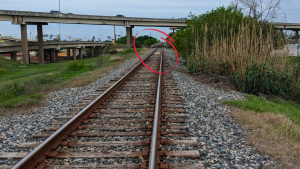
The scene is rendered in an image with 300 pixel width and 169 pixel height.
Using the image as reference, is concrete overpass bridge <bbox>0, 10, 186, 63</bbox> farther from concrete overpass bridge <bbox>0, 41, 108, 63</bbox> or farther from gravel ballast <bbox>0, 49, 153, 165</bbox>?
gravel ballast <bbox>0, 49, 153, 165</bbox>

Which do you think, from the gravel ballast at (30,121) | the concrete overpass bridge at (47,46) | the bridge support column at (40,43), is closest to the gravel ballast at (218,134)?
the gravel ballast at (30,121)

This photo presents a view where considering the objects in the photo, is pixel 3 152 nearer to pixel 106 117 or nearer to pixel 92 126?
pixel 92 126

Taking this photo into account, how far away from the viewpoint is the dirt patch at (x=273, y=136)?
4.45 metres

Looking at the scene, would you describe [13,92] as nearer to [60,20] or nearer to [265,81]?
[265,81]

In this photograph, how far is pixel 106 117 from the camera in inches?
260

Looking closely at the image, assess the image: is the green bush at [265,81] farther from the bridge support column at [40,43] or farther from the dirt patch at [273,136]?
the bridge support column at [40,43]

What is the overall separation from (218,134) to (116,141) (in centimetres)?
193

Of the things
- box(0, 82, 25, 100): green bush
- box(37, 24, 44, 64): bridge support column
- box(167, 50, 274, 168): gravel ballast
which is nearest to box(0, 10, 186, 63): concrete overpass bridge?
box(37, 24, 44, 64): bridge support column

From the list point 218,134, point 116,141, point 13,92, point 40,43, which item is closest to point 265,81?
point 218,134

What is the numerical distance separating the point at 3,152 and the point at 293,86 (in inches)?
388

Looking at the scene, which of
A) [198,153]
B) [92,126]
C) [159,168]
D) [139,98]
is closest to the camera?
[159,168]

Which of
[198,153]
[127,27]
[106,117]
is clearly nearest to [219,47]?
[106,117]

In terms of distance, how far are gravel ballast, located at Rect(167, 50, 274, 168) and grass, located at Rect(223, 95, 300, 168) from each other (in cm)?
17

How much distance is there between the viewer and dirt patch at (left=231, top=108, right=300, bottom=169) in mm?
4445
